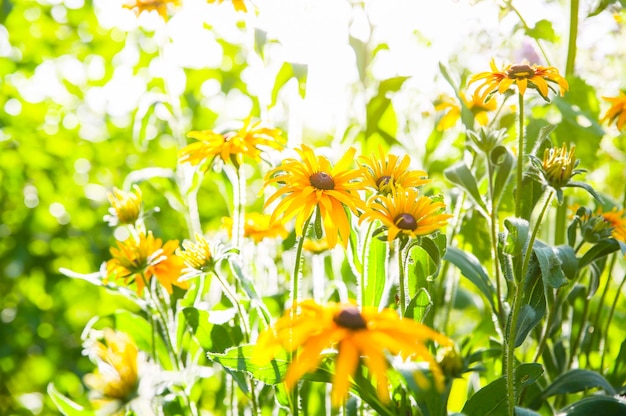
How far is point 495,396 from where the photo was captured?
581mm

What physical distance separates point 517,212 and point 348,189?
0.22m

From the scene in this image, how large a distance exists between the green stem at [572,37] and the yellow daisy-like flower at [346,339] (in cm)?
74

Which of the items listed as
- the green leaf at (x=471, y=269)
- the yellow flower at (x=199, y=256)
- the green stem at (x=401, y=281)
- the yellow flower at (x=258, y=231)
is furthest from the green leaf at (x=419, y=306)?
the yellow flower at (x=258, y=231)

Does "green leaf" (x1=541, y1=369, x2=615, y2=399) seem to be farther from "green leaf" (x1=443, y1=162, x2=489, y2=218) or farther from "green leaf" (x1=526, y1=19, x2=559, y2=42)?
"green leaf" (x1=526, y1=19, x2=559, y2=42)

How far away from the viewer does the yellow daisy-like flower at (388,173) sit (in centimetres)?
63

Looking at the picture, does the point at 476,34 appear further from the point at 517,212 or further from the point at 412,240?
the point at 412,240

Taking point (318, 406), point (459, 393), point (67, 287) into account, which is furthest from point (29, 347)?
point (459, 393)

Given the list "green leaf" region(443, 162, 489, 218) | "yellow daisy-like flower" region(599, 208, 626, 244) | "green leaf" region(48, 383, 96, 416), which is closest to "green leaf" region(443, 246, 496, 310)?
"green leaf" region(443, 162, 489, 218)

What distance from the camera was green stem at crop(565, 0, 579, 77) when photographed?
0.96 m

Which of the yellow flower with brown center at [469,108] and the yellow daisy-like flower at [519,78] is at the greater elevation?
the yellow daisy-like flower at [519,78]

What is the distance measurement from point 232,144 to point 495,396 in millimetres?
420

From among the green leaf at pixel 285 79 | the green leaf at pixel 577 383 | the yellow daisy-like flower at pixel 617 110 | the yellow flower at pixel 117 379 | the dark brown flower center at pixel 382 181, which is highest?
the green leaf at pixel 285 79

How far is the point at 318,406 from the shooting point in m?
0.79

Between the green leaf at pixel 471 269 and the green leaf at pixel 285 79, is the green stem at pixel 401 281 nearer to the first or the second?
the green leaf at pixel 471 269
